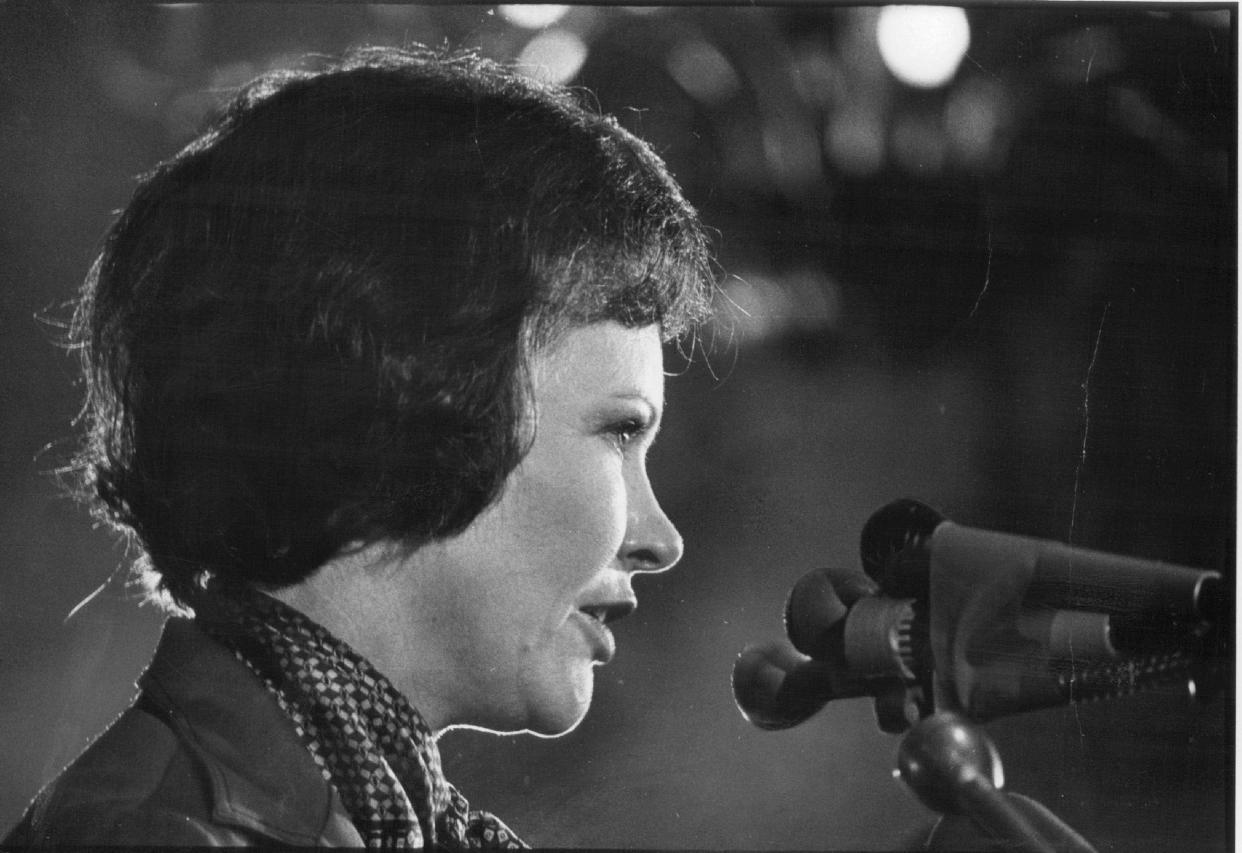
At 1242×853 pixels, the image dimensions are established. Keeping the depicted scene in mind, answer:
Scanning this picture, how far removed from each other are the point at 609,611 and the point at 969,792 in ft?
1.78

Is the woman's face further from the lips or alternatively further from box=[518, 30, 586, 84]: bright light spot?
box=[518, 30, 586, 84]: bright light spot

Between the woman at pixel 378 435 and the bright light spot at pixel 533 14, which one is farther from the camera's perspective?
the bright light spot at pixel 533 14

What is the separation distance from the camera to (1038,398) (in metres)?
1.71

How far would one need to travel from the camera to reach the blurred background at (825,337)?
166 centimetres

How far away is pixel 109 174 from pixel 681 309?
81 cm

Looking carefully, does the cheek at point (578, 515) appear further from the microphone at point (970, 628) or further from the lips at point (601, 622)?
the microphone at point (970, 628)

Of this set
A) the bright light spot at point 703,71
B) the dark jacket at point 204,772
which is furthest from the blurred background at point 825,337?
the dark jacket at point 204,772

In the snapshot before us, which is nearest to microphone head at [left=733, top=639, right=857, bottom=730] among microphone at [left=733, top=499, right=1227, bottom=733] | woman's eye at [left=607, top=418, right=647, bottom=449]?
microphone at [left=733, top=499, right=1227, bottom=733]

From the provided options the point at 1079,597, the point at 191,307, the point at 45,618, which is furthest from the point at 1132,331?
the point at 45,618

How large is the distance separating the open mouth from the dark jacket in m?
→ 0.39

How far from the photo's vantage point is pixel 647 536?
1.65m

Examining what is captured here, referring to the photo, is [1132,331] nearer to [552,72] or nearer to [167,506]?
[552,72]

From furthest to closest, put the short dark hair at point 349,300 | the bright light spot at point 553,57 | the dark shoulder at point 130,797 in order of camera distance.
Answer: the bright light spot at point 553,57, the short dark hair at point 349,300, the dark shoulder at point 130,797

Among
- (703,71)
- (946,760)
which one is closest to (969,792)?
(946,760)
